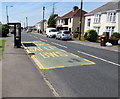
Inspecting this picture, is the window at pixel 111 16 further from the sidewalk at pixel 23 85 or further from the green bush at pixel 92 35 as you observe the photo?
the sidewalk at pixel 23 85

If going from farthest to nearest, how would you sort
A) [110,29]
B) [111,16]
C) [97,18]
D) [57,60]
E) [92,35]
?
[97,18]
[110,29]
[111,16]
[92,35]
[57,60]

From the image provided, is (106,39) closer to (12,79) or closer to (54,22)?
(12,79)

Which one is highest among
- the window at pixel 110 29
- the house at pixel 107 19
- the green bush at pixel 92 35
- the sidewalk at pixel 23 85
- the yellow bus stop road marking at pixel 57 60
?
the house at pixel 107 19

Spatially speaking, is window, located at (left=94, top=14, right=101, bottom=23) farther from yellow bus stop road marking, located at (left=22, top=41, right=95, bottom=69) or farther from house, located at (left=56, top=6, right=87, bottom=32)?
yellow bus stop road marking, located at (left=22, top=41, right=95, bottom=69)

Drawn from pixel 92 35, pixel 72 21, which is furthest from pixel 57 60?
pixel 72 21

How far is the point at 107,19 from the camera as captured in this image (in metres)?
29.6

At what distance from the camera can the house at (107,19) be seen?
90.4 feet

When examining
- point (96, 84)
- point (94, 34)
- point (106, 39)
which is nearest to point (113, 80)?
point (96, 84)

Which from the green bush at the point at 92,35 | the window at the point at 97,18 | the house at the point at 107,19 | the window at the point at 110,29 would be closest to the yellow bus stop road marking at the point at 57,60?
the green bush at the point at 92,35

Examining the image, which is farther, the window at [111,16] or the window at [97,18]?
the window at [97,18]

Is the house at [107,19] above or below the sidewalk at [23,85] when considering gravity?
above

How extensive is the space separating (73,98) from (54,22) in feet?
176

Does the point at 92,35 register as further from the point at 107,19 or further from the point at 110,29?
the point at 107,19

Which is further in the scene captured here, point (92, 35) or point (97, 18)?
point (97, 18)
